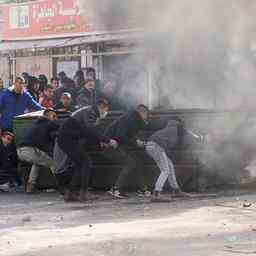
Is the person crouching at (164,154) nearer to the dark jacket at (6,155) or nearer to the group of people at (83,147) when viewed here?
the group of people at (83,147)

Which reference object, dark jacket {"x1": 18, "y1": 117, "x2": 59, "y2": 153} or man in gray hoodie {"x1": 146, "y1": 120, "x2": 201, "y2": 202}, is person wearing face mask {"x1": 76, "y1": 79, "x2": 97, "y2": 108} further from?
man in gray hoodie {"x1": 146, "y1": 120, "x2": 201, "y2": 202}

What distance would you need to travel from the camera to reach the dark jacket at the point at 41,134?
11.1 m

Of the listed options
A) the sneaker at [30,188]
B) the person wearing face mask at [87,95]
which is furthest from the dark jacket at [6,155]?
the person wearing face mask at [87,95]

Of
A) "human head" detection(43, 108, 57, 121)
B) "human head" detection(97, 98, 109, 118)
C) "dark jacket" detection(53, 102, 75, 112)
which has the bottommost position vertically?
"human head" detection(43, 108, 57, 121)

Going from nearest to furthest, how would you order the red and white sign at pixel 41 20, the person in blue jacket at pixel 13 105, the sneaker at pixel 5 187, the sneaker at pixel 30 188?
1. the sneaker at pixel 30 188
2. the sneaker at pixel 5 187
3. the person in blue jacket at pixel 13 105
4. the red and white sign at pixel 41 20

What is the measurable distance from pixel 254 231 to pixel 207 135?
10.7 feet

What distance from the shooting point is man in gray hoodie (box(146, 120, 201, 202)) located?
10328 mm

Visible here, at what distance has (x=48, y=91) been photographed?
1331cm

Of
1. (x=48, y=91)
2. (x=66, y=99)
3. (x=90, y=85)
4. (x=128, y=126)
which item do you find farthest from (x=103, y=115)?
(x=48, y=91)

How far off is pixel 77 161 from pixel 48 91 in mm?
3160

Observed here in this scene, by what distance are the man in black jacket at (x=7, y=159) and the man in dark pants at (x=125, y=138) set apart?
167cm

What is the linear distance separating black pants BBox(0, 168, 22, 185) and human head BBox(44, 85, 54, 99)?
1771 mm

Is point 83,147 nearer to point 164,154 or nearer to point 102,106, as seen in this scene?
point 102,106

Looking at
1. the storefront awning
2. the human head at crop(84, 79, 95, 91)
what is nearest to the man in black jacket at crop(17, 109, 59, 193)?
the human head at crop(84, 79, 95, 91)
